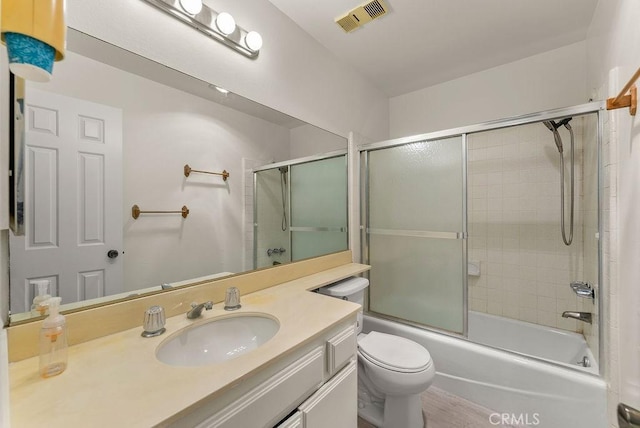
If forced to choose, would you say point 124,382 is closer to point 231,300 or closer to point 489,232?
point 231,300

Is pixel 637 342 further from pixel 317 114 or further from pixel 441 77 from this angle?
pixel 441 77

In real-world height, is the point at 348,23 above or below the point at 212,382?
above

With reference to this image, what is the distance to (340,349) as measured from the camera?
1.02m

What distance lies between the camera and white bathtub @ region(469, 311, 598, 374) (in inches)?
71.4

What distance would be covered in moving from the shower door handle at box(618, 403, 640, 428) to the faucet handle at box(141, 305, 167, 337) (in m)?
1.25

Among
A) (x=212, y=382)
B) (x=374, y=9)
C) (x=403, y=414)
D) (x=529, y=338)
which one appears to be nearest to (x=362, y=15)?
(x=374, y=9)

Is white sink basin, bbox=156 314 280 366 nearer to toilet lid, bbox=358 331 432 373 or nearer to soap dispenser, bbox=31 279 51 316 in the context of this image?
soap dispenser, bbox=31 279 51 316

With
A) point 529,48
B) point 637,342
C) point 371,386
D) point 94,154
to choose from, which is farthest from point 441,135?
point 94,154

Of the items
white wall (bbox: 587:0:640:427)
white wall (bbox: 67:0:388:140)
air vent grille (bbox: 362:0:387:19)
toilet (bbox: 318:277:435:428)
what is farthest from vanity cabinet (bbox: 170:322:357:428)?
air vent grille (bbox: 362:0:387:19)

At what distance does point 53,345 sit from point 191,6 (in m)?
1.32

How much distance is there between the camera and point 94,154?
91 cm

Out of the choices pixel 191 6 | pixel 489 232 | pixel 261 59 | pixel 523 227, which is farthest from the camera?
pixel 489 232
